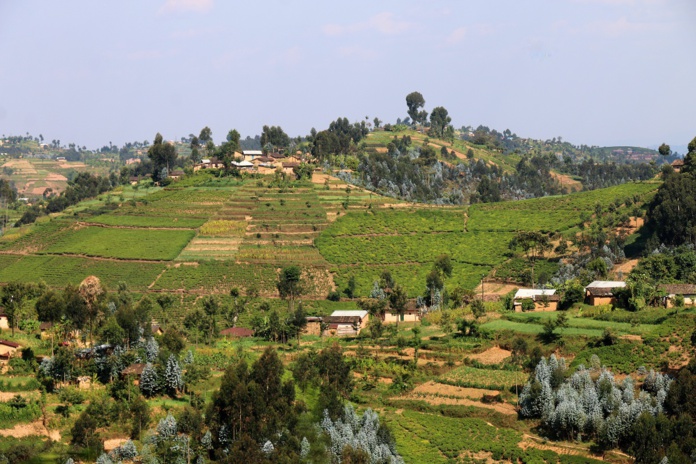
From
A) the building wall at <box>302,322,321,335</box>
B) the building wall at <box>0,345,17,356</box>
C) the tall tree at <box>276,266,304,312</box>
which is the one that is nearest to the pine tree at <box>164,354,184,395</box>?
the building wall at <box>0,345,17,356</box>

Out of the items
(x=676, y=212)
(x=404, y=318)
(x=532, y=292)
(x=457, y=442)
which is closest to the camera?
(x=457, y=442)

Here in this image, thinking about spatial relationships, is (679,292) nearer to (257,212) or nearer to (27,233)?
(257,212)

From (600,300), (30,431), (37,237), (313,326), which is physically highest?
(600,300)

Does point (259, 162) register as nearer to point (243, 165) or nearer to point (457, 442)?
point (243, 165)

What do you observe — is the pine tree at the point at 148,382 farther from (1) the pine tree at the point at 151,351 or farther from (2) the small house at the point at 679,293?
(2) the small house at the point at 679,293

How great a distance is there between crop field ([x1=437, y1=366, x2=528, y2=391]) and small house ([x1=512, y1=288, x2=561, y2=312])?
11.3 meters

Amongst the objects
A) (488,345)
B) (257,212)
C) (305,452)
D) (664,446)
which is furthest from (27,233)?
(664,446)

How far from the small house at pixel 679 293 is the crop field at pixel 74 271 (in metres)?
39.3

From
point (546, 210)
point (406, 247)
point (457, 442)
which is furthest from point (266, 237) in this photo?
point (457, 442)

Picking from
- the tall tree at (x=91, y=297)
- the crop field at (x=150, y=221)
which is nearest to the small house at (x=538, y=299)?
the tall tree at (x=91, y=297)

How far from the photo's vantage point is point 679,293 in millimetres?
57625

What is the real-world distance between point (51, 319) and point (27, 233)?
1691 inches

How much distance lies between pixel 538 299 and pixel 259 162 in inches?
2134

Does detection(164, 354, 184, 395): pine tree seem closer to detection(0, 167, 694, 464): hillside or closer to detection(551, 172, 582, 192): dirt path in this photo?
detection(0, 167, 694, 464): hillside
